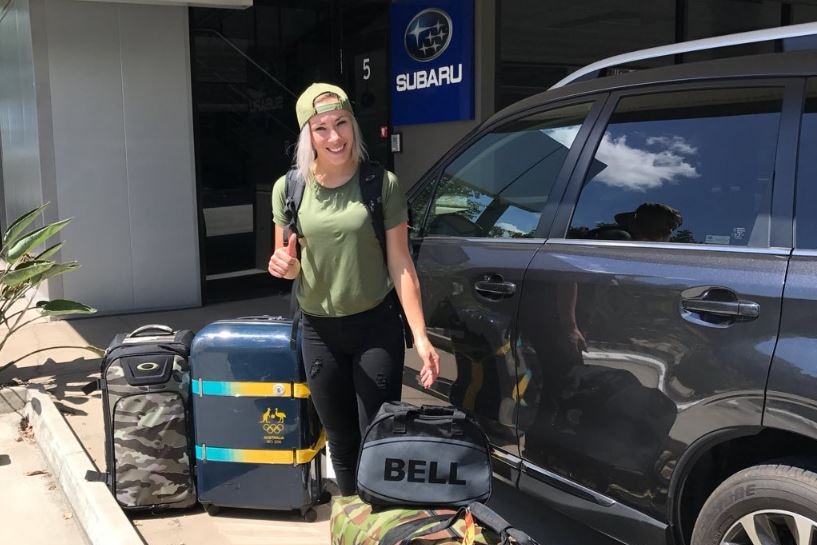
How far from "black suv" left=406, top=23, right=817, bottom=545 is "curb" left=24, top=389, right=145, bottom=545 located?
1.49m

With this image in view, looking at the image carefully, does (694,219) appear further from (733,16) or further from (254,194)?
(733,16)

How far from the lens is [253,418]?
11.0 feet

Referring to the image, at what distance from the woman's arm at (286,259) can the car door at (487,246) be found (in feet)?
2.25

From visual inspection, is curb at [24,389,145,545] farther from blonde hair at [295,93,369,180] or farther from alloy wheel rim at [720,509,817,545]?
alloy wheel rim at [720,509,817,545]

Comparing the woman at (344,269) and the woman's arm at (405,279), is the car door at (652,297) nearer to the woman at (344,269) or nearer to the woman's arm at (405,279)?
the woman's arm at (405,279)

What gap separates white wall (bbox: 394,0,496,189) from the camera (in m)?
7.33

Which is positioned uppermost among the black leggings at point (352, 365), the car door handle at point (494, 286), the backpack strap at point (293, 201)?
the backpack strap at point (293, 201)

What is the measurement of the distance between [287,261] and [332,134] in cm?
46

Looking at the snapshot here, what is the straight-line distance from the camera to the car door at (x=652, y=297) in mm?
2184

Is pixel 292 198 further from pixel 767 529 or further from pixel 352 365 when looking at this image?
pixel 767 529

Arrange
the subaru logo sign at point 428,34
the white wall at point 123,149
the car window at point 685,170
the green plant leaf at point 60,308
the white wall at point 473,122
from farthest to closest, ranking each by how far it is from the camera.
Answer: the subaru logo sign at point 428,34
the white wall at point 473,122
the white wall at point 123,149
the green plant leaf at point 60,308
the car window at point 685,170

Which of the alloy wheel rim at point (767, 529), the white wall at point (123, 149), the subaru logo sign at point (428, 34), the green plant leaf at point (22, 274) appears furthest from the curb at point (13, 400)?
the subaru logo sign at point (428, 34)

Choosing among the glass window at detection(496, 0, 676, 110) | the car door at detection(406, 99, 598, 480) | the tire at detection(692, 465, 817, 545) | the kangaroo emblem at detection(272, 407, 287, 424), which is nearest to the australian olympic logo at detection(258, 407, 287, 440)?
the kangaroo emblem at detection(272, 407, 287, 424)

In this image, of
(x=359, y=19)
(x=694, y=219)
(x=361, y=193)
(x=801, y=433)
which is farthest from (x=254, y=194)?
(x=801, y=433)
